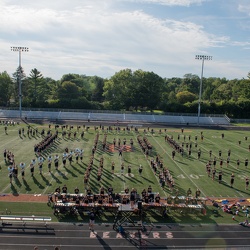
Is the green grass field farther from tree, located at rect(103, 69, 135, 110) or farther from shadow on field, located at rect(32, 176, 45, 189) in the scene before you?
tree, located at rect(103, 69, 135, 110)

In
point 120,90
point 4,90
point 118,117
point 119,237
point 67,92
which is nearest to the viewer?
point 119,237

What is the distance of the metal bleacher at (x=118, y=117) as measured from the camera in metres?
58.9

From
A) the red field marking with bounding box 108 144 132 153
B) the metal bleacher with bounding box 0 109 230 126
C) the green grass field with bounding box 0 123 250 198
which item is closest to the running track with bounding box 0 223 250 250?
the green grass field with bounding box 0 123 250 198

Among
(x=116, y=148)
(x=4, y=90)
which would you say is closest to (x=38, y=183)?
(x=116, y=148)

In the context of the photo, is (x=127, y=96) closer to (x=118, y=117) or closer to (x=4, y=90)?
(x=118, y=117)

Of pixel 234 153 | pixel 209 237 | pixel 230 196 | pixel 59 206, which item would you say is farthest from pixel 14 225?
pixel 234 153

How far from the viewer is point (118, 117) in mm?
61531

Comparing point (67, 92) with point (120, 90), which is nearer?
point (120, 90)

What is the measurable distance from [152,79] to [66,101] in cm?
2031

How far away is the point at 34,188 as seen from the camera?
738 inches

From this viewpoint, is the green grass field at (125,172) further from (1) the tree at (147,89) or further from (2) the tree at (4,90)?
(2) the tree at (4,90)

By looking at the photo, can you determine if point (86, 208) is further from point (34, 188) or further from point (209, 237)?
point (209, 237)

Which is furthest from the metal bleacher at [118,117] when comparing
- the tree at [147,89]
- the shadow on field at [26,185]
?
the shadow on field at [26,185]

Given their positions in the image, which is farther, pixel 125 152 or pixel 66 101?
pixel 66 101
